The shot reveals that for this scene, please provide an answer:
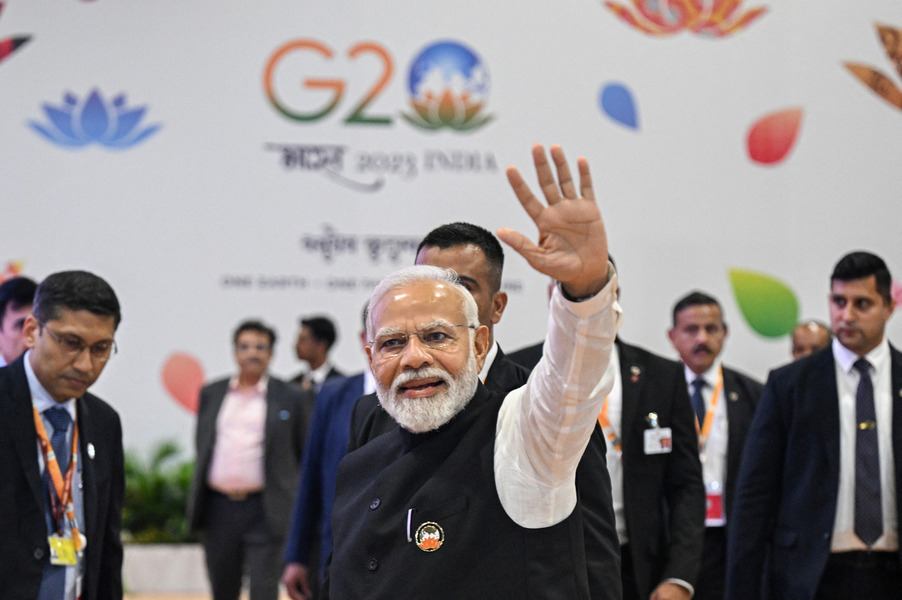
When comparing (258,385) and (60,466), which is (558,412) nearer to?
(60,466)

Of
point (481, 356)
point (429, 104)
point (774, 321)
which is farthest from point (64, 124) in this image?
point (481, 356)

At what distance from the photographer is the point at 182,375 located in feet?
28.7

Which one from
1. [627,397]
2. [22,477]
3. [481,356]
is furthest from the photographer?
[627,397]

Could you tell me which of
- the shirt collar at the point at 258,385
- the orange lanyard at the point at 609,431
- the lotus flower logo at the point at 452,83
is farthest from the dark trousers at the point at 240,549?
the lotus flower logo at the point at 452,83

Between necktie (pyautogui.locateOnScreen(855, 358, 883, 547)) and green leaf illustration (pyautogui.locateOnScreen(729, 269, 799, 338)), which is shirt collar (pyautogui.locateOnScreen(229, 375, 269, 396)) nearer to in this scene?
necktie (pyautogui.locateOnScreen(855, 358, 883, 547))

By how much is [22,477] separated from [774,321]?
713 centimetres

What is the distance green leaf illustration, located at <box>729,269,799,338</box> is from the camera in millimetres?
8875

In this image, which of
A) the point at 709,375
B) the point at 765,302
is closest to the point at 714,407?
the point at 709,375

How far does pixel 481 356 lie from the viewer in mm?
2389

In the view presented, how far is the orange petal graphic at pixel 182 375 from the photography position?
8727mm

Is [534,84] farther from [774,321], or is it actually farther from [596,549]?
[596,549]

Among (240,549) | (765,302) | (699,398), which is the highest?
(765,302)

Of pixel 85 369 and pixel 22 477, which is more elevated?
pixel 85 369

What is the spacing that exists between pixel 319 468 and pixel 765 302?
5.58 m
